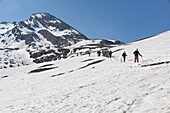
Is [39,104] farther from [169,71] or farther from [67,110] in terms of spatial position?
[169,71]

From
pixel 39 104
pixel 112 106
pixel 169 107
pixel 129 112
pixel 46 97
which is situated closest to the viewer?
pixel 169 107

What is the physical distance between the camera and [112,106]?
1614cm

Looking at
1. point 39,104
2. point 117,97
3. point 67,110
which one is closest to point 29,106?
point 39,104

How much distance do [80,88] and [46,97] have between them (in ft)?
8.58

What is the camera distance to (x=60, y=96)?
72.8 ft

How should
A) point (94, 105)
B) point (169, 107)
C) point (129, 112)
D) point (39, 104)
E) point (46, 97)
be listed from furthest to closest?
1. point (46, 97)
2. point (39, 104)
3. point (94, 105)
4. point (129, 112)
5. point (169, 107)

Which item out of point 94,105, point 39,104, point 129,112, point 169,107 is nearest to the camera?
point 169,107

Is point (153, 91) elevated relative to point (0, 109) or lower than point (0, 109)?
elevated

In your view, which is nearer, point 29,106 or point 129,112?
point 129,112

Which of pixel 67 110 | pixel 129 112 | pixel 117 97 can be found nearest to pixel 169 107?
pixel 129 112

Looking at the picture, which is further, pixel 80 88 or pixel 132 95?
pixel 80 88

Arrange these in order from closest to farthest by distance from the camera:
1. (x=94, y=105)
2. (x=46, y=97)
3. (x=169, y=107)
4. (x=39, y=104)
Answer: (x=169, y=107), (x=94, y=105), (x=39, y=104), (x=46, y=97)

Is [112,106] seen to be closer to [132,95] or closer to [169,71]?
[132,95]

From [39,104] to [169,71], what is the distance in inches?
354
